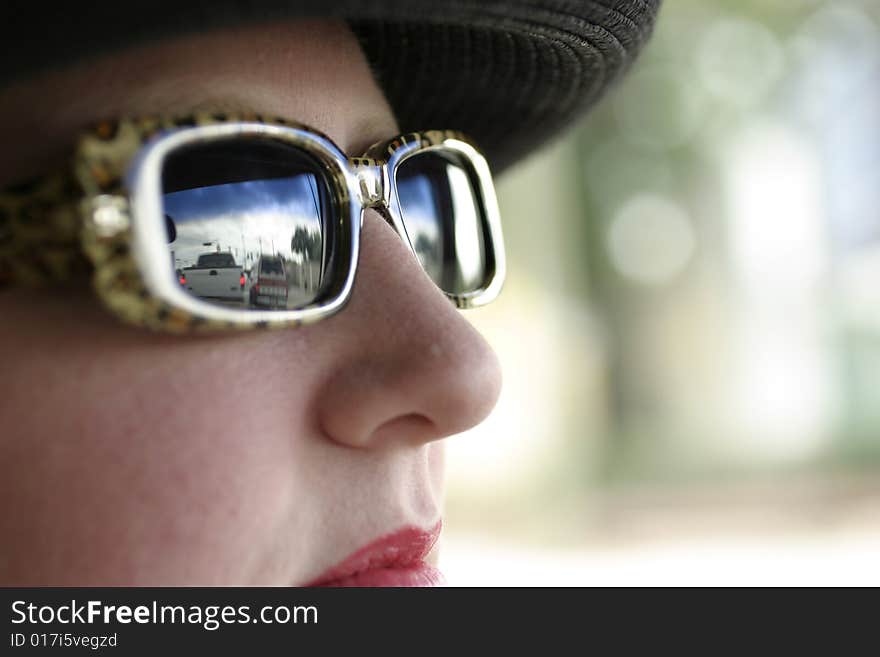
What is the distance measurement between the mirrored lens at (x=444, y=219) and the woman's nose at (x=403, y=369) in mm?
184

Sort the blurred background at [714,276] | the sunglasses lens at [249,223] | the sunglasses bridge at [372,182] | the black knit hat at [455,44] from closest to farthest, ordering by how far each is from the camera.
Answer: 1. the black knit hat at [455,44]
2. the sunglasses lens at [249,223]
3. the sunglasses bridge at [372,182]
4. the blurred background at [714,276]

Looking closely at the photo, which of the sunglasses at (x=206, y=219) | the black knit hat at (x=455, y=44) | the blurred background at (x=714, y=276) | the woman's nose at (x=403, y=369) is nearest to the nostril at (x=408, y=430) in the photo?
the woman's nose at (x=403, y=369)

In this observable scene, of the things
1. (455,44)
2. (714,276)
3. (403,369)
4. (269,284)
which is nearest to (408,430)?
(403,369)

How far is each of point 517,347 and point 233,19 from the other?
5.24 meters

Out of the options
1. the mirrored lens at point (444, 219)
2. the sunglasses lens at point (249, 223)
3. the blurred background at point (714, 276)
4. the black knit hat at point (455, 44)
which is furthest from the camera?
the blurred background at point (714, 276)

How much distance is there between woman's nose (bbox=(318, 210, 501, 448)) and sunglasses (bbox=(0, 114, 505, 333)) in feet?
0.12

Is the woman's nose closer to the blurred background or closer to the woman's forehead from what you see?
the woman's forehead

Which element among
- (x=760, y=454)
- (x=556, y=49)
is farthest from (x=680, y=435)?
(x=556, y=49)

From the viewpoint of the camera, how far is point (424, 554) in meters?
0.98

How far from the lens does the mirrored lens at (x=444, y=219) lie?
1.14 meters

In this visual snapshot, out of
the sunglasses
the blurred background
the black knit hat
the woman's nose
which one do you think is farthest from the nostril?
the blurred background

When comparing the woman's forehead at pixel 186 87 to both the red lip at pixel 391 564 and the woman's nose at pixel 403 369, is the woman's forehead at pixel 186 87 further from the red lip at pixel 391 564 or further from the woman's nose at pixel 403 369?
the red lip at pixel 391 564

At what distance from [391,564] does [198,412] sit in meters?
0.27
